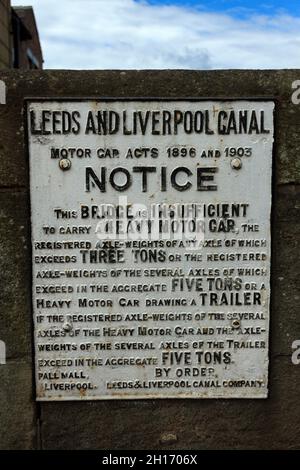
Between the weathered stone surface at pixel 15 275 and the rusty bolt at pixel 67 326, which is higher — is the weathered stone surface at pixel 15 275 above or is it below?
above

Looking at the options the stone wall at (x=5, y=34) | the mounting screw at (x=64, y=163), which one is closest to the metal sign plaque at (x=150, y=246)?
the mounting screw at (x=64, y=163)

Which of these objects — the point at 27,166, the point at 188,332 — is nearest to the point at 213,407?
the point at 188,332

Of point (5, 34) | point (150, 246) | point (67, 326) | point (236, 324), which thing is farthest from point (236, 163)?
point (5, 34)

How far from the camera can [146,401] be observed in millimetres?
2684

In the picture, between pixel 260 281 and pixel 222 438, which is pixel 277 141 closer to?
pixel 260 281

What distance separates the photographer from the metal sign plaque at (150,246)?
2496 mm

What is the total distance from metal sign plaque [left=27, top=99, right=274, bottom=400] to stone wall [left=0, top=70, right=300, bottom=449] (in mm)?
58

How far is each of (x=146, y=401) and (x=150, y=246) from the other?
859 mm

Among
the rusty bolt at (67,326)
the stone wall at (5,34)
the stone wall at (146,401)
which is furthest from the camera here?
the stone wall at (5,34)

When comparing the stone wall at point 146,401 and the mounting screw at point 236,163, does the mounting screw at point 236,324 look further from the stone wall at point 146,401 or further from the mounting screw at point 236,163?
the mounting screw at point 236,163

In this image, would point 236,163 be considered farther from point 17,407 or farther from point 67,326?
point 17,407

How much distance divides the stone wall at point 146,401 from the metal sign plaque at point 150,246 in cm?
6

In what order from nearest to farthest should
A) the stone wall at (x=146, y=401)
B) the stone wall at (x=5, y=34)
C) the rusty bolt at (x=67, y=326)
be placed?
the stone wall at (x=146, y=401)
the rusty bolt at (x=67, y=326)
the stone wall at (x=5, y=34)

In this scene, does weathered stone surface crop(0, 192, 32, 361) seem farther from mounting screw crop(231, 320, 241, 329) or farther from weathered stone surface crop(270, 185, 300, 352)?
weathered stone surface crop(270, 185, 300, 352)
